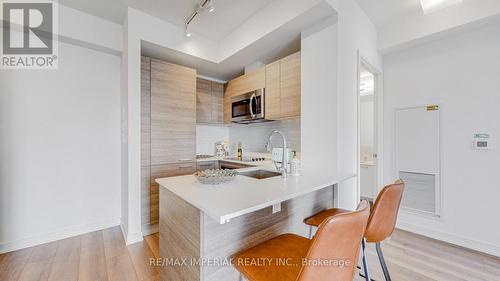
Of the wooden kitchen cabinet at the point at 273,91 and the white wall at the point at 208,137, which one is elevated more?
the wooden kitchen cabinet at the point at 273,91

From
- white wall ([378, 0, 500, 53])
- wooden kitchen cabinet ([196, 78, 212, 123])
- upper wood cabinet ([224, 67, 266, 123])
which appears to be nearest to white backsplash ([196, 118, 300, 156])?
wooden kitchen cabinet ([196, 78, 212, 123])

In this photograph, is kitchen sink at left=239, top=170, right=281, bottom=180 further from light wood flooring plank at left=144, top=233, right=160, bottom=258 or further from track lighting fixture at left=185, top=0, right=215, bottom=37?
track lighting fixture at left=185, top=0, right=215, bottom=37

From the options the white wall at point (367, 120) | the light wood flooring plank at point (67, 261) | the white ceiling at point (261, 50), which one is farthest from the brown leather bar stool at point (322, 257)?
the white wall at point (367, 120)

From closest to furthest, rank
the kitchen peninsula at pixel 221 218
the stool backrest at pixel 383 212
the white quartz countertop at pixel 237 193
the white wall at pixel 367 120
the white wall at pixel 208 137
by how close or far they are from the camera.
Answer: the white quartz countertop at pixel 237 193 → the kitchen peninsula at pixel 221 218 → the stool backrest at pixel 383 212 → the white wall at pixel 208 137 → the white wall at pixel 367 120

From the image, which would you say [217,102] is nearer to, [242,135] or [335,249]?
[242,135]

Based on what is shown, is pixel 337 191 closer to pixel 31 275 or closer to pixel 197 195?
pixel 197 195

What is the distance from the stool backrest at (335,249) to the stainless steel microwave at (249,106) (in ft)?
6.70

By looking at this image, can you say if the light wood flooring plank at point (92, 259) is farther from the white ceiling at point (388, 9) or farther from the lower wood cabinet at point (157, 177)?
the white ceiling at point (388, 9)

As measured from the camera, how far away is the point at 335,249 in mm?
760

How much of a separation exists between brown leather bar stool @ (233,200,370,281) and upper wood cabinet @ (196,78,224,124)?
2524 mm

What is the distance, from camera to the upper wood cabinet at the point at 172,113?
2465 millimetres

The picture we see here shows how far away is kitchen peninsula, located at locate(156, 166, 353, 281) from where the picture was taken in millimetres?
984

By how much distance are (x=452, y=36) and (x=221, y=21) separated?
2725mm

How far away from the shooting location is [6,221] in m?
2.02
